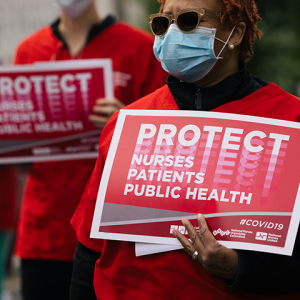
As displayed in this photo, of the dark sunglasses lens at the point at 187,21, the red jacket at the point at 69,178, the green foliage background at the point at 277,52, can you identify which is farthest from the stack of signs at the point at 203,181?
the green foliage background at the point at 277,52

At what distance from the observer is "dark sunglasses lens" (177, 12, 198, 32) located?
1816 millimetres

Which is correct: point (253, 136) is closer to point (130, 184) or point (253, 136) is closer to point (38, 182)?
point (130, 184)

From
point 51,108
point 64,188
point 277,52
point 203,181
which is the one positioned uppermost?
point 203,181

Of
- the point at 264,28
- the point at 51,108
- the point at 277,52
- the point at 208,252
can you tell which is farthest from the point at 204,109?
the point at 264,28

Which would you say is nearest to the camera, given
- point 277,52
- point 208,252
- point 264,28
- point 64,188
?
point 208,252

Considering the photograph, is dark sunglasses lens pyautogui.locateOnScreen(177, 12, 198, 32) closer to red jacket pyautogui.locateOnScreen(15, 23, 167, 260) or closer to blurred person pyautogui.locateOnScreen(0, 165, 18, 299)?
red jacket pyautogui.locateOnScreen(15, 23, 167, 260)

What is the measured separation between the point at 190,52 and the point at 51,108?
125 cm

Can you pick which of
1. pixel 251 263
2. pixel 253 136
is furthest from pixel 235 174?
pixel 251 263

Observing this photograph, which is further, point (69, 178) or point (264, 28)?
point (264, 28)

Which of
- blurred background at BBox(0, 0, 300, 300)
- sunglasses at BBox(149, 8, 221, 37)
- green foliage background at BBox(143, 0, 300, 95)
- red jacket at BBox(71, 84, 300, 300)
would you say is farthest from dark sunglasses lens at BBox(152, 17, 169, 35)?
green foliage background at BBox(143, 0, 300, 95)

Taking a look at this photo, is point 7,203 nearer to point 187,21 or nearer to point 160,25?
point 160,25

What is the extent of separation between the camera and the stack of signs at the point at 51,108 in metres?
2.86

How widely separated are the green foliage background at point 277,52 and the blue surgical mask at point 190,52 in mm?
7233

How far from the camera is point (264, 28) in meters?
9.49
